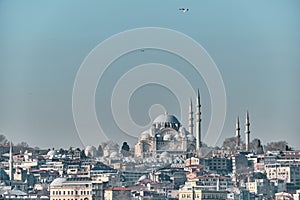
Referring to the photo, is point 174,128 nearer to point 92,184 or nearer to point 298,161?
point 298,161

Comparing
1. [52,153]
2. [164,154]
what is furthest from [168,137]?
[52,153]

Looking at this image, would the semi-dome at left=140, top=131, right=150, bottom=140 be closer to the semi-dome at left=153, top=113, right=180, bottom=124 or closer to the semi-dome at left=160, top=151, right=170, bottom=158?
the semi-dome at left=153, top=113, right=180, bottom=124

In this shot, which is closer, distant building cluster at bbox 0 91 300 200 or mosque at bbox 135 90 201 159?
distant building cluster at bbox 0 91 300 200

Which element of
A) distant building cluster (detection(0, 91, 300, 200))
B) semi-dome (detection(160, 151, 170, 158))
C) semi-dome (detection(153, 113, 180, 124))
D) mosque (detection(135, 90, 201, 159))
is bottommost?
distant building cluster (detection(0, 91, 300, 200))

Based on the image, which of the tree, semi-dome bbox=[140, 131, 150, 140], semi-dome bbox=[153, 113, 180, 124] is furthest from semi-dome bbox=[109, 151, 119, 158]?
semi-dome bbox=[153, 113, 180, 124]

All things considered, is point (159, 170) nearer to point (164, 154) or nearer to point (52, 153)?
point (52, 153)

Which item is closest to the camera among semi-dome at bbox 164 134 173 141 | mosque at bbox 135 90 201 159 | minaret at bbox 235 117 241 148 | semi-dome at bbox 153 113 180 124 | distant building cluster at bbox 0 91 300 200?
distant building cluster at bbox 0 91 300 200

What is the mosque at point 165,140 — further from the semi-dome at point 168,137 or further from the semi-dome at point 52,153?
the semi-dome at point 52,153

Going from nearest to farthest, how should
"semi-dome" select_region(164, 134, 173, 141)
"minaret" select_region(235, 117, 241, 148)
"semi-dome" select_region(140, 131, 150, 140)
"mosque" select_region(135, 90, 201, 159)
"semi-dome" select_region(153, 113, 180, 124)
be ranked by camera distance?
"minaret" select_region(235, 117, 241, 148), "mosque" select_region(135, 90, 201, 159), "semi-dome" select_region(140, 131, 150, 140), "semi-dome" select_region(164, 134, 173, 141), "semi-dome" select_region(153, 113, 180, 124)
